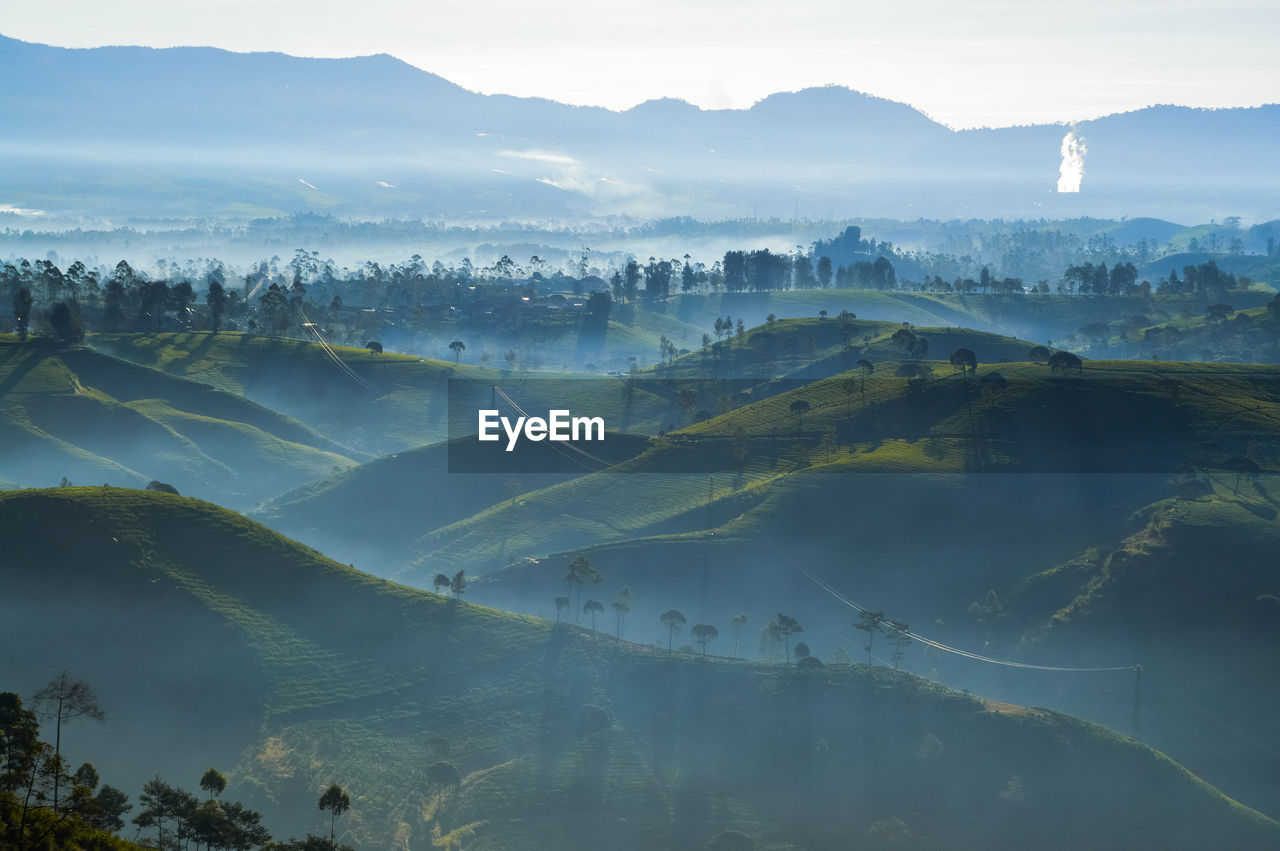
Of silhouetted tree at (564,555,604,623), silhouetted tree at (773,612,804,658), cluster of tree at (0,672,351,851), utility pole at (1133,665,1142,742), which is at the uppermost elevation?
cluster of tree at (0,672,351,851)

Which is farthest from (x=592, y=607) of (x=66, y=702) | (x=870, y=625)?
(x=66, y=702)

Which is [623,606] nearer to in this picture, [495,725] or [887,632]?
[887,632]

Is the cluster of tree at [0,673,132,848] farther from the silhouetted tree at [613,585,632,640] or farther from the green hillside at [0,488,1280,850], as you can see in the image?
the silhouetted tree at [613,585,632,640]

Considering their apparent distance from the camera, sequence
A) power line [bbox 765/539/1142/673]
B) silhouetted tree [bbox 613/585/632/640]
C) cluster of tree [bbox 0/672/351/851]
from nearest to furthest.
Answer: cluster of tree [bbox 0/672/351/851]
power line [bbox 765/539/1142/673]
silhouetted tree [bbox 613/585/632/640]

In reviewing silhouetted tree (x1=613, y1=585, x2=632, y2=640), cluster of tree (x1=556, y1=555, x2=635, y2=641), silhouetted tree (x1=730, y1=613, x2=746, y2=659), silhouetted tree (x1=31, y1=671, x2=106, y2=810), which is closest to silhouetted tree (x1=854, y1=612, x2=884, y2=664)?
silhouetted tree (x1=730, y1=613, x2=746, y2=659)

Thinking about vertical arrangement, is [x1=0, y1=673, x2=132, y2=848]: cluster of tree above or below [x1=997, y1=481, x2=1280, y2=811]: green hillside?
above

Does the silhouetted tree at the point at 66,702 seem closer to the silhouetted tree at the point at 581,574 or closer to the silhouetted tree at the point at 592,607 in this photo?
the silhouetted tree at the point at 592,607

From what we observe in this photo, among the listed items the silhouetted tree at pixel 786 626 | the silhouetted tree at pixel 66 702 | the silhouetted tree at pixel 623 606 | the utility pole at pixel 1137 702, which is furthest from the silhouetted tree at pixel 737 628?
the silhouetted tree at pixel 66 702

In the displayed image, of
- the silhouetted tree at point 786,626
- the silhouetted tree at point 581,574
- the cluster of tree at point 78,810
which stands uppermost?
the cluster of tree at point 78,810

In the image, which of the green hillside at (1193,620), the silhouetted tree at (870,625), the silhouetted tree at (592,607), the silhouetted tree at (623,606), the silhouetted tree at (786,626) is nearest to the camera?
the green hillside at (1193,620)
